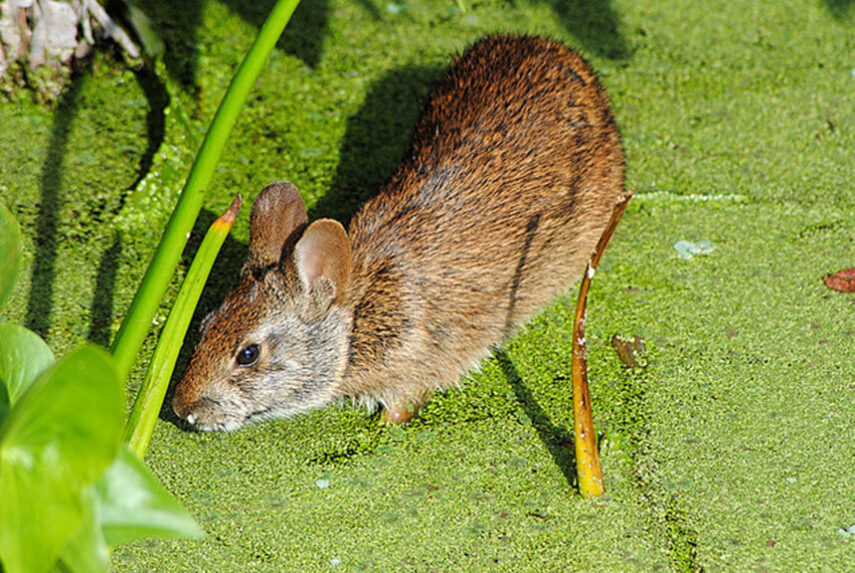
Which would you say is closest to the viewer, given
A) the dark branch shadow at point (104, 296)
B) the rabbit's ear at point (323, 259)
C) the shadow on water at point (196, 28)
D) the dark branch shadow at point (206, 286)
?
the rabbit's ear at point (323, 259)

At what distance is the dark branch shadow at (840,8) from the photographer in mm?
4855

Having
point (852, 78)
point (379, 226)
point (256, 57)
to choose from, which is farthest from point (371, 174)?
point (852, 78)

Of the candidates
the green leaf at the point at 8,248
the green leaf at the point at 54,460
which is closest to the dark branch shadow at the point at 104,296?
the green leaf at the point at 8,248

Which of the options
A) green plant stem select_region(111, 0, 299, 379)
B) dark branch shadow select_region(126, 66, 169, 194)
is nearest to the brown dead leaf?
green plant stem select_region(111, 0, 299, 379)

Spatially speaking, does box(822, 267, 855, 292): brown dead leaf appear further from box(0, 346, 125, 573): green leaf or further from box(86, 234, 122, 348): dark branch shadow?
box(0, 346, 125, 573): green leaf

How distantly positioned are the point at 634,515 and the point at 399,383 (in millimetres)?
810

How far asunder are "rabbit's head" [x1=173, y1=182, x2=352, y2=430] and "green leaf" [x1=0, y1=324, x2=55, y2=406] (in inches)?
42.3

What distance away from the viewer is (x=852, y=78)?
450cm

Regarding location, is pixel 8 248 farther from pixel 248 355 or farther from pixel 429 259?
pixel 429 259

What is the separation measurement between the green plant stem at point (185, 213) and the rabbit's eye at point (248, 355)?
27.7 inches

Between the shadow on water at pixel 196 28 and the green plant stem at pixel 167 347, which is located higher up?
the green plant stem at pixel 167 347

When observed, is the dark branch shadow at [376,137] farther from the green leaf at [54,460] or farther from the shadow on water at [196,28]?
the green leaf at [54,460]

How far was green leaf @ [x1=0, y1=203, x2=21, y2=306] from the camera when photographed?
6.15ft

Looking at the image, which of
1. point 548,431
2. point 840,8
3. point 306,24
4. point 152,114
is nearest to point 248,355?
point 548,431
